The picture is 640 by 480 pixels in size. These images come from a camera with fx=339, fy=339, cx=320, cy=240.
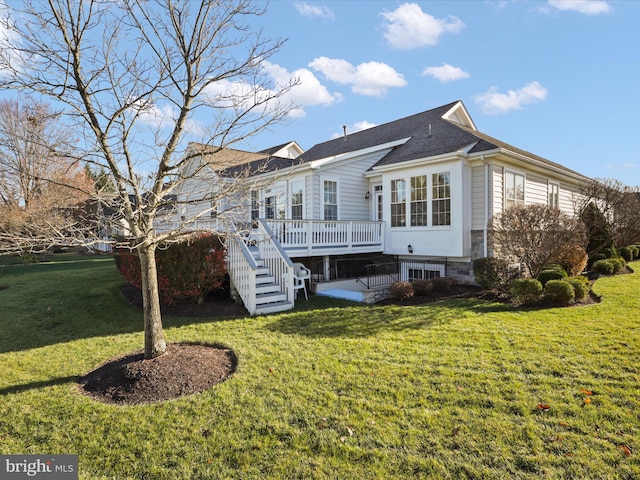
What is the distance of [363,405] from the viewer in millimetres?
3732

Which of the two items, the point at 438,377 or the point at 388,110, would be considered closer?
the point at 438,377

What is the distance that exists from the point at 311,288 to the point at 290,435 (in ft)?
23.7

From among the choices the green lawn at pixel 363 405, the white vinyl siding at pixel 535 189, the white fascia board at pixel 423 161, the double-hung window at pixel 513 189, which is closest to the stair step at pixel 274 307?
the green lawn at pixel 363 405

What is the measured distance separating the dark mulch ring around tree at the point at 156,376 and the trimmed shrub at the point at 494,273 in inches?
286

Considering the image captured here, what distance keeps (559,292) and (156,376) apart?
27.0 feet

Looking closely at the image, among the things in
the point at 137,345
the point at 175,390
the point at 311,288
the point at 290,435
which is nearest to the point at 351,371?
the point at 290,435

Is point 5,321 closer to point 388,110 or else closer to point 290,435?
point 290,435

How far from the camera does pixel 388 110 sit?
57.4ft

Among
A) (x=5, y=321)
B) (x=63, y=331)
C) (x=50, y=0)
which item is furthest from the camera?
(x=5, y=321)

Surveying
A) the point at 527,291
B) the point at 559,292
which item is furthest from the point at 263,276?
the point at 559,292

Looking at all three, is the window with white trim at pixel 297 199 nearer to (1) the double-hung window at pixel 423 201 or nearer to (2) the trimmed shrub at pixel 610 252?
(1) the double-hung window at pixel 423 201

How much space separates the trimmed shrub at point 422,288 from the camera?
30.7ft

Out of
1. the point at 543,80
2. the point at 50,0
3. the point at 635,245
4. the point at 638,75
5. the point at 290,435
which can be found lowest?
the point at 290,435

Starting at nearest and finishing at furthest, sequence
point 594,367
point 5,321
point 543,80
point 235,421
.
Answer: point 235,421 → point 594,367 → point 5,321 → point 543,80
